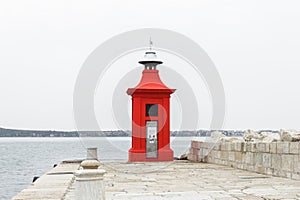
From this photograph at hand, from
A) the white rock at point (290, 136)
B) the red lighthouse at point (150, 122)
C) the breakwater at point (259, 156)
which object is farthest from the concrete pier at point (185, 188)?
the red lighthouse at point (150, 122)

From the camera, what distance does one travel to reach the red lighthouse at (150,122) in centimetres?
1580

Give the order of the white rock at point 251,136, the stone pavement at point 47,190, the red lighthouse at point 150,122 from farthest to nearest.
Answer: the red lighthouse at point 150,122 < the white rock at point 251,136 < the stone pavement at point 47,190

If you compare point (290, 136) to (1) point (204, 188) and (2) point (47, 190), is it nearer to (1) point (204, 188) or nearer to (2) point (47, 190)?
(1) point (204, 188)

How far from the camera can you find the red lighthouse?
15797mm

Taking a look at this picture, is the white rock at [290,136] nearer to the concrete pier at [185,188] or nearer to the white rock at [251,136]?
the concrete pier at [185,188]

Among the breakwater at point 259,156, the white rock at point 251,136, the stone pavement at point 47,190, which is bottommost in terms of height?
the stone pavement at point 47,190

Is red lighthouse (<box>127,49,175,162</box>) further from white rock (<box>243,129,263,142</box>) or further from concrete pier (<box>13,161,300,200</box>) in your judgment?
concrete pier (<box>13,161,300,200</box>)

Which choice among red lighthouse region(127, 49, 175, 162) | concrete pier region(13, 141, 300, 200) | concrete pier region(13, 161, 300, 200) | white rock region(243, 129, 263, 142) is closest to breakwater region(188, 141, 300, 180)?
concrete pier region(13, 141, 300, 200)

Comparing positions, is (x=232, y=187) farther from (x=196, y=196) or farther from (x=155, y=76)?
(x=155, y=76)

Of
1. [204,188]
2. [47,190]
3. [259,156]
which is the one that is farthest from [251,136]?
[47,190]

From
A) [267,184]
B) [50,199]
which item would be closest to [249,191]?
[267,184]

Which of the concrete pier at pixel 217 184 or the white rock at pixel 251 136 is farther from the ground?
the white rock at pixel 251 136

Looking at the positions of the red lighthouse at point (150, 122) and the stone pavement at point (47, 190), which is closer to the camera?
the stone pavement at point (47, 190)

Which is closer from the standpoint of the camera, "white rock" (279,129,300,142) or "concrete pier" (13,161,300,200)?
"concrete pier" (13,161,300,200)
